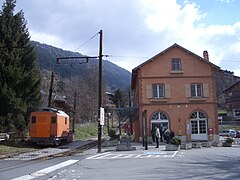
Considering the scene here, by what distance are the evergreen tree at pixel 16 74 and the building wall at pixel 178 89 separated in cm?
1121

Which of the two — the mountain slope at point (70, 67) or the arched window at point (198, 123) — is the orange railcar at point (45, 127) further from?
the arched window at point (198, 123)

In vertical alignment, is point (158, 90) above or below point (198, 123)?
above

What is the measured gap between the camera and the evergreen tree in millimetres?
31422

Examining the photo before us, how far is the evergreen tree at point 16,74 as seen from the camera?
31.4 metres

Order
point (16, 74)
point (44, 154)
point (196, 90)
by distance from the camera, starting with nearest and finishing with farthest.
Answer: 1. point (44, 154)
2. point (16, 74)
3. point (196, 90)

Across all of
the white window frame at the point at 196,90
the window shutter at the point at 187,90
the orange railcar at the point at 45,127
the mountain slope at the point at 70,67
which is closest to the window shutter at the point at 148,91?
the window shutter at the point at 187,90

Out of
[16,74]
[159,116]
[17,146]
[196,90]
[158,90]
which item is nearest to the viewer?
[17,146]

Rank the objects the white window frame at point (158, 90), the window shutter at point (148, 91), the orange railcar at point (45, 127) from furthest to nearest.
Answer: the white window frame at point (158, 90), the window shutter at point (148, 91), the orange railcar at point (45, 127)

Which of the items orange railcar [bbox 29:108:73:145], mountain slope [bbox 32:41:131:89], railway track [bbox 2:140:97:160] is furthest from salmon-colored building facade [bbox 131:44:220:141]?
railway track [bbox 2:140:97:160]

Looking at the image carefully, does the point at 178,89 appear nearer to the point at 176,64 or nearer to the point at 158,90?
the point at 158,90

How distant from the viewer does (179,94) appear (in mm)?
34156

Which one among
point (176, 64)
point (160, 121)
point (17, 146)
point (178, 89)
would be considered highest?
point (176, 64)

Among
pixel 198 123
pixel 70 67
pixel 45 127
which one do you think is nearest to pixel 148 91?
pixel 198 123

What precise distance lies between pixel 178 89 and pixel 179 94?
0.52 metres
